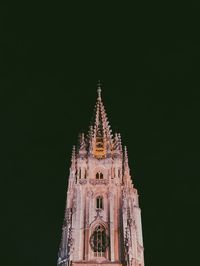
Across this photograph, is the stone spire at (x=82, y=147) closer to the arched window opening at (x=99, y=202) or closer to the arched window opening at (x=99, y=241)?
the arched window opening at (x=99, y=202)

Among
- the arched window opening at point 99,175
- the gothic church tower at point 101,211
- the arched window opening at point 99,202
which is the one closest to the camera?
the gothic church tower at point 101,211

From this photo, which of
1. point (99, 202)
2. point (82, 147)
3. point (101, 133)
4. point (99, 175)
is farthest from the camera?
point (101, 133)

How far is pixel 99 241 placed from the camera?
4641cm

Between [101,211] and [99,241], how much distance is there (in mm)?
3487

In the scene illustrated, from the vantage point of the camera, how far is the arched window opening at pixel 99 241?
150ft

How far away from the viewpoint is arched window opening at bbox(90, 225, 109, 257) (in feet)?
150

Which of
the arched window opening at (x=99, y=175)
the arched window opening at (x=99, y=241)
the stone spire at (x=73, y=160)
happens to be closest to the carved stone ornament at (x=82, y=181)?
the arched window opening at (x=99, y=175)

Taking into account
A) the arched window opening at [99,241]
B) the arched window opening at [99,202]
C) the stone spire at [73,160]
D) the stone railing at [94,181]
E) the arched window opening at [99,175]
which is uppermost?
the stone spire at [73,160]

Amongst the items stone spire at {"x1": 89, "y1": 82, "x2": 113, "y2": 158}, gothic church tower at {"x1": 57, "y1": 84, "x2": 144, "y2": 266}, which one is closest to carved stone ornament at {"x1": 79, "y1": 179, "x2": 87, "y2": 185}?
gothic church tower at {"x1": 57, "y1": 84, "x2": 144, "y2": 266}

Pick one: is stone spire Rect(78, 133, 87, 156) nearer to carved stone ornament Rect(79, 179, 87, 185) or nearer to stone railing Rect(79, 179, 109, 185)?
carved stone ornament Rect(79, 179, 87, 185)

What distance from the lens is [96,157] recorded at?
5494cm

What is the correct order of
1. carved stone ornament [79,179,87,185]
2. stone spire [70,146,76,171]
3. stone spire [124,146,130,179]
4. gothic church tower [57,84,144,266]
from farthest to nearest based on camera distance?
1. stone spire [70,146,76,171]
2. stone spire [124,146,130,179]
3. carved stone ornament [79,179,87,185]
4. gothic church tower [57,84,144,266]

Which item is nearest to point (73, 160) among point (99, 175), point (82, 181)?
point (99, 175)

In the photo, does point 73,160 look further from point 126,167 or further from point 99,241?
point 99,241
